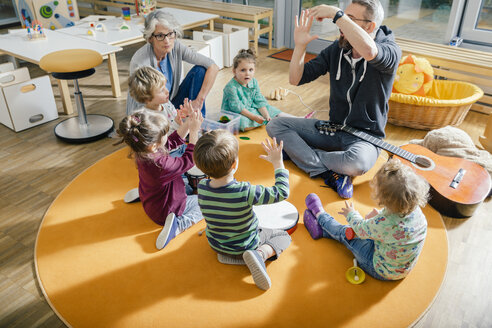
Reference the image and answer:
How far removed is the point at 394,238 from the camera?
1.48m

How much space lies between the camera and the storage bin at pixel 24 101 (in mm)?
2689

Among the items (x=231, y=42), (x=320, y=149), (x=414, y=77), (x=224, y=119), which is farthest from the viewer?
(x=231, y=42)

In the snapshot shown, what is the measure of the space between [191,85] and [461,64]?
2.07 m

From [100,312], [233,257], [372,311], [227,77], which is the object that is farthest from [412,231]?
[227,77]

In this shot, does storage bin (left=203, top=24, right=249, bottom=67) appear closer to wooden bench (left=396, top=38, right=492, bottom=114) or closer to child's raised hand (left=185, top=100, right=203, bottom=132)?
wooden bench (left=396, top=38, right=492, bottom=114)

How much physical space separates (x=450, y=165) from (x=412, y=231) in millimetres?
932

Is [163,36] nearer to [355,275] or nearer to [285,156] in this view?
[285,156]

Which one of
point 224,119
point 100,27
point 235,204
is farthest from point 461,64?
point 100,27

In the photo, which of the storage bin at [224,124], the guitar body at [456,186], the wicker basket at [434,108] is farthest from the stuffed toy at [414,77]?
the storage bin at [224,124]

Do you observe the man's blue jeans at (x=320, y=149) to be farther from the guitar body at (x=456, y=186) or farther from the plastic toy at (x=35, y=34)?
the plastic toy at (x=35, y=34)

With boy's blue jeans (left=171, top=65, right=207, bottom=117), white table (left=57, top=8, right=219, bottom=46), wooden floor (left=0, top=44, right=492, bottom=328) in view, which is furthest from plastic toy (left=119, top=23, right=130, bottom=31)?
boy's blue jeans (left=171, top=65, right=207, bottom=117)

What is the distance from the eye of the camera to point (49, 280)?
1.67 meters

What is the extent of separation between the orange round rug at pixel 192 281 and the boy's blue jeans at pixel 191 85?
91 centimetres

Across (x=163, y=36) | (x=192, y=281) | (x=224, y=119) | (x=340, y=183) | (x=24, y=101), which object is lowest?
(x=192, y=281)
